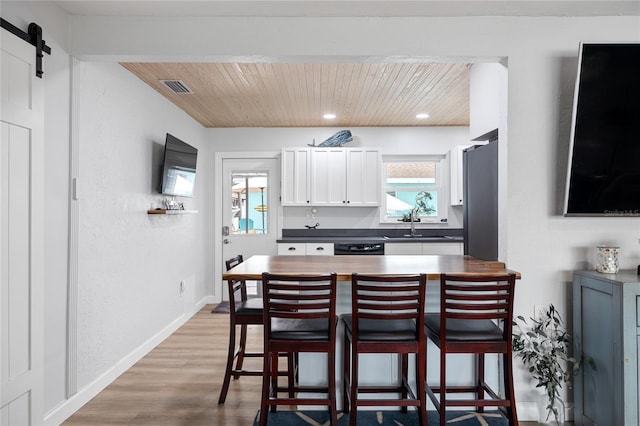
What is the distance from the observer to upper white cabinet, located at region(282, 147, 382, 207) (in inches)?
211

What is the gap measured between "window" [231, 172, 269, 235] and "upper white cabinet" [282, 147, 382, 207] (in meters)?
0.44

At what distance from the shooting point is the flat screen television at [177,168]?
3.91 metres

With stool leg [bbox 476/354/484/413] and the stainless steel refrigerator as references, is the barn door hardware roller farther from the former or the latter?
stool leg [bbox 476/354/484/413]

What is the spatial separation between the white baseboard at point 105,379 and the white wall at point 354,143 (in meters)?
2.21

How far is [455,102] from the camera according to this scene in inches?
170

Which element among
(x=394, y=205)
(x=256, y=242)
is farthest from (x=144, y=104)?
(x=394, y=205)

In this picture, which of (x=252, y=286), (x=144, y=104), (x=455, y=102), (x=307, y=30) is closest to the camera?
(x=307, y=30)

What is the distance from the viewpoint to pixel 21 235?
2.01 m

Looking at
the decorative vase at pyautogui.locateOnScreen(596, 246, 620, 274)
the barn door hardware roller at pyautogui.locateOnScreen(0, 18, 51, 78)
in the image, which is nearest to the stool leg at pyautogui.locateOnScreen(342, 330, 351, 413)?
the decorative vase at pyautogui.locateOnScreen(596, 246, 620, 274)

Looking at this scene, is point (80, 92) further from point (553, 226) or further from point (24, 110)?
point (553, 226)

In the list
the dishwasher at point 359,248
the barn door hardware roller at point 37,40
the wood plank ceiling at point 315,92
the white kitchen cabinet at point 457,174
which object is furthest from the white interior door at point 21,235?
the white kitchen cabinet at point 457,174

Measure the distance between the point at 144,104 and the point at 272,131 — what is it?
7.19 feet

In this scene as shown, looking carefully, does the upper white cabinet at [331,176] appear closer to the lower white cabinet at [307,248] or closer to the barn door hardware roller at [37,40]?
the lower white cabinet at [307,248]

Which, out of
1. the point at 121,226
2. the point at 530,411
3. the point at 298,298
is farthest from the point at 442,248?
the point at 121,226
